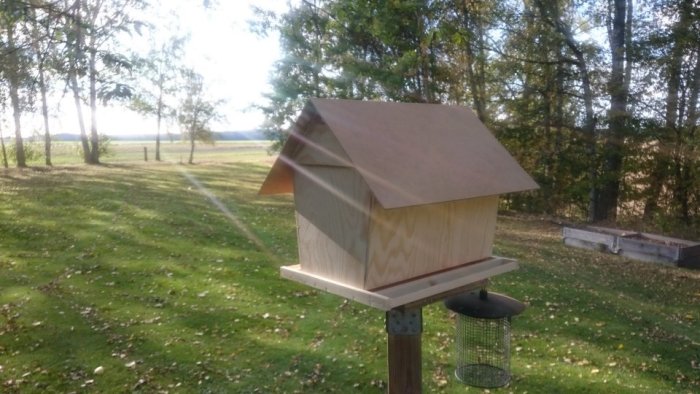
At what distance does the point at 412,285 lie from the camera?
268 cm

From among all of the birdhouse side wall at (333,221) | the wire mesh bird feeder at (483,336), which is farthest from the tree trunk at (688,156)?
the birdhouse side wall at (333,221)

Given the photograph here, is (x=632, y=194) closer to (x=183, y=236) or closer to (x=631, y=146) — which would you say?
(x=631, y=146)

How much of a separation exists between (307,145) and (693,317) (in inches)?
284

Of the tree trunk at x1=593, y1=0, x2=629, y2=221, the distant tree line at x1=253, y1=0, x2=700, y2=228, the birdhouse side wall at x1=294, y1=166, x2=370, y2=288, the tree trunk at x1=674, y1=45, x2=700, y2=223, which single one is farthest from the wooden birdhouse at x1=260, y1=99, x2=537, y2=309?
the tree trunk at x1=674, y1=45, x2=700, y2=223

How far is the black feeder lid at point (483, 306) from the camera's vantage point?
2.96 meters

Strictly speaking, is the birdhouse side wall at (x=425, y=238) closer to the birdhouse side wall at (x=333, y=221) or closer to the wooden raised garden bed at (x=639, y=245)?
the birdhouse side wall at (x=333, y=221)

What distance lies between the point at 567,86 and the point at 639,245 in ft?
19.4

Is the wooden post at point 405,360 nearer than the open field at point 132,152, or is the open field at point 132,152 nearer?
the wooden post at point 405,360

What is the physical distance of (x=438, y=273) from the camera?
9.48 ft

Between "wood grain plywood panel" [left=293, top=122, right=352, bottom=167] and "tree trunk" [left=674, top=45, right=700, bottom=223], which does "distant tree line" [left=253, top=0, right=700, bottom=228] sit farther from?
"wood grain plywood panel" [left=293, top=122, right=352, bottom=167]

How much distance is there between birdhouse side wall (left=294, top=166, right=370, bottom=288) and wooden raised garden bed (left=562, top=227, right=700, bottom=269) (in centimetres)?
1020

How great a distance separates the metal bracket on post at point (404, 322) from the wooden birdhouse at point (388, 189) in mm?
189

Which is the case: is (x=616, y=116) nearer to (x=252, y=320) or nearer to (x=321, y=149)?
(x=252, y=320)

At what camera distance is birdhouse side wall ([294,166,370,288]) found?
8.46ft
